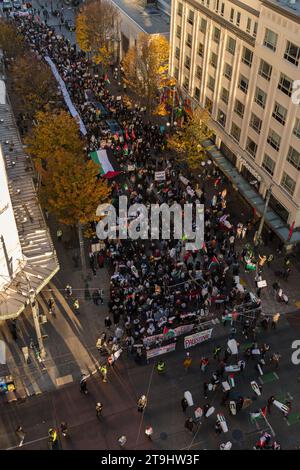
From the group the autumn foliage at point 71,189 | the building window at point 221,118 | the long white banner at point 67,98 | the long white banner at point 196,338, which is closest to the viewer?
the long white banner at point 196,338

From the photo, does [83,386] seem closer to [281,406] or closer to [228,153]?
[281,406]

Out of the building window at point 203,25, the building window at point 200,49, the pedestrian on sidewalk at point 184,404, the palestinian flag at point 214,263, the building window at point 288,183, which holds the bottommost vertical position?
the pedestrian on sidewalk at point 184,404

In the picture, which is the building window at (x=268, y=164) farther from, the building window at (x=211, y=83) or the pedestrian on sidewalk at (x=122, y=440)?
the pedestrian on sidewalk at (x=122, y=440)

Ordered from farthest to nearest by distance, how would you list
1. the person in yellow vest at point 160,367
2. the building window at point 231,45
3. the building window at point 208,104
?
the building window at point 208,104 < the building window at point 231,45 < the person in yellow vest at point 160,367

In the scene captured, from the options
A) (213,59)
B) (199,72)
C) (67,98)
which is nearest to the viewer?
(213,59)

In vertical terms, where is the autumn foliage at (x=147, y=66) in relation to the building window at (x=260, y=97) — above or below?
below

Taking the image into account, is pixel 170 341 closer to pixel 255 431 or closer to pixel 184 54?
pixel 255 431

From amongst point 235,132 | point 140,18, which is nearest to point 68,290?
point 235,132

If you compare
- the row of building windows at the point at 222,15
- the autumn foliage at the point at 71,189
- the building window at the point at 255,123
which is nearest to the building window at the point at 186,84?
the row of building windows at the point at 222,15

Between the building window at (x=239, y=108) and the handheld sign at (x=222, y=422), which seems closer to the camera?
the handheld sign at (x=222, y=422)
